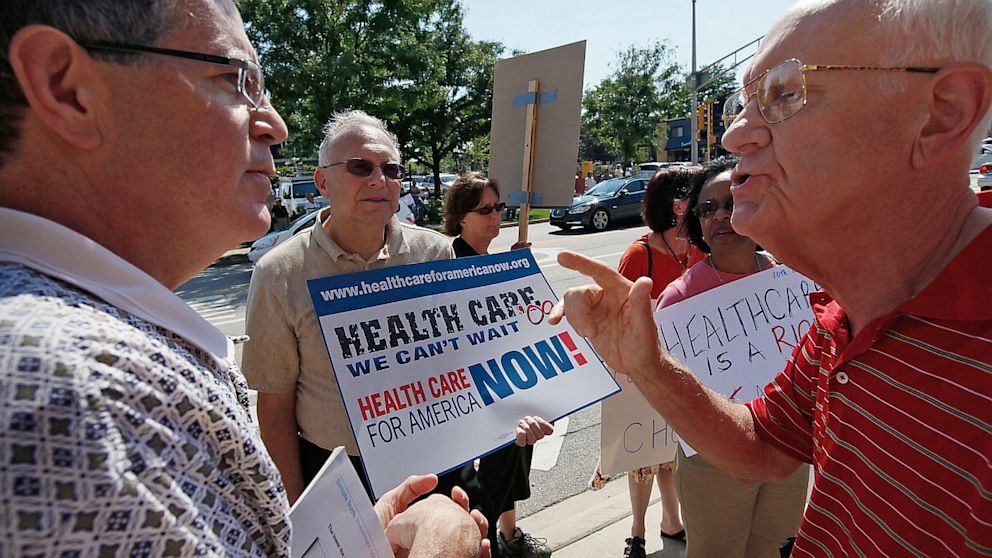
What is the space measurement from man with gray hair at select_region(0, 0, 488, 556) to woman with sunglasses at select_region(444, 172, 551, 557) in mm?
1636

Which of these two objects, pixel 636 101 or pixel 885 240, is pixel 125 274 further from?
pixel 636 101

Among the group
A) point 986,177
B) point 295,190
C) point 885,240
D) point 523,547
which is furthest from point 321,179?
point 986,177

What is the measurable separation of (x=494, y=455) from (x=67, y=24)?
9.03 ft

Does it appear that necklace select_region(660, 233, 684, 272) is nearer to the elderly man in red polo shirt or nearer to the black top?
the black top

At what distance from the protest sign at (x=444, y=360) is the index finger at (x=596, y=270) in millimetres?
876

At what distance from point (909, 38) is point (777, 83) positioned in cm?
27

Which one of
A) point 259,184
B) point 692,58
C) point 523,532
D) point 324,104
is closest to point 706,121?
point 692,58

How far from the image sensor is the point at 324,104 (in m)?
17.2

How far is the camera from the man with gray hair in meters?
0.61

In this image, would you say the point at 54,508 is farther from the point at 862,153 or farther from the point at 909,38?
the point at 909,38

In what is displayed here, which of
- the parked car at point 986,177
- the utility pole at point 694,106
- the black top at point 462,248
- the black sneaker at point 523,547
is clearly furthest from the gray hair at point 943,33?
the utility pole at point 694,106

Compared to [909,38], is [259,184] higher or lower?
lower

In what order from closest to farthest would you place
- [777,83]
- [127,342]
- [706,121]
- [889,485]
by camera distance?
[127,342]
[889,485]
[777,83]
[706,121]

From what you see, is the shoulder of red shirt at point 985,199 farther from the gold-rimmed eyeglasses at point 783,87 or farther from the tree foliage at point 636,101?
the tree foliage at point 636,101
